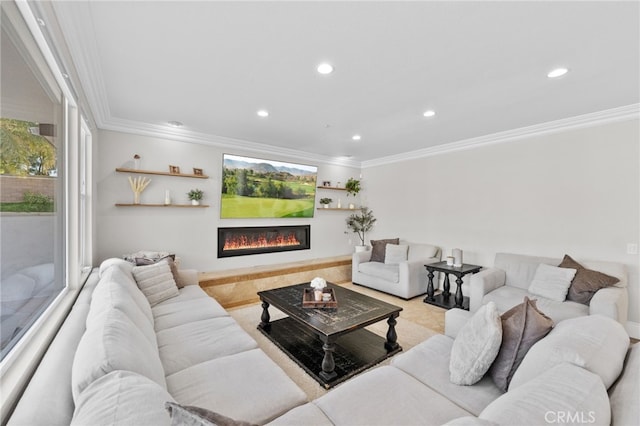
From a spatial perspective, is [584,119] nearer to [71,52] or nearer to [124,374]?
[124,374]

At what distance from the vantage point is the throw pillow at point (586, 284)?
2.80 metres

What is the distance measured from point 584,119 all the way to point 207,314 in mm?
4741

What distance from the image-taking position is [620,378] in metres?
1.11

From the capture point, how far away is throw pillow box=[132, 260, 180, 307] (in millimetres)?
2732

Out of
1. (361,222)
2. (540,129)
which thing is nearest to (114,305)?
(540,129)

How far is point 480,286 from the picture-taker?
130 inches

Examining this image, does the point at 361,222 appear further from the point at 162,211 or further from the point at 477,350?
the point at 477,350

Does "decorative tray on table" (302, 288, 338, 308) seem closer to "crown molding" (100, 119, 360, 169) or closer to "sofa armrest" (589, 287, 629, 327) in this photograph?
"sofa armrest" (589, 287, 629, 327)

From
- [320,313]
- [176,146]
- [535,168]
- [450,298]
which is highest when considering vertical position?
[176,146]

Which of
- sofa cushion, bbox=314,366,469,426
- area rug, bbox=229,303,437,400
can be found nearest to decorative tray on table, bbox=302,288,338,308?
area rug, bbox=229,303,437,400

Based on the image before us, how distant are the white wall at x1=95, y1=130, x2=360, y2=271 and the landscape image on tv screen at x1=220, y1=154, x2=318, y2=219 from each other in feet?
0.43

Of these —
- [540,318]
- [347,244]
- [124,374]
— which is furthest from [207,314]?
[347,244]

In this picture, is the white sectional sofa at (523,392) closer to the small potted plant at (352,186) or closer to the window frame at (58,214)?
the window frame at (58,214)

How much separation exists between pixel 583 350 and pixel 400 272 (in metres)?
3.20
